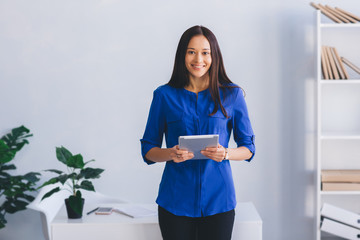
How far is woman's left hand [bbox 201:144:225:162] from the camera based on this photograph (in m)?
1.78

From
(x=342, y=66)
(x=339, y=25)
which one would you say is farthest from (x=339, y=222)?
(x=339, y=25)

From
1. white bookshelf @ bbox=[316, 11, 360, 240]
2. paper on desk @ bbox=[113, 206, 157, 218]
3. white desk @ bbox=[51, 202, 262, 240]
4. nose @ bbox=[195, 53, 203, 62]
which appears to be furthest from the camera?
white bookshelf @ bbox=[316, 11, 360, 240]

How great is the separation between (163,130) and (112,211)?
901mm

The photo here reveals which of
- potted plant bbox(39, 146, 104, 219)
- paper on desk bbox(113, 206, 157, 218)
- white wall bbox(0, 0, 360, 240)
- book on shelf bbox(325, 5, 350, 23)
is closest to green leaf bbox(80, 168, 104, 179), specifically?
potted plant bbox(39, 146, 104, 219)

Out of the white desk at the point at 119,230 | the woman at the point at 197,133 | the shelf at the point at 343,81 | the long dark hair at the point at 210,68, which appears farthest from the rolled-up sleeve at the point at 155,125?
the shelf at the point at 343,81

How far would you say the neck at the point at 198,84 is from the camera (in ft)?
6.38

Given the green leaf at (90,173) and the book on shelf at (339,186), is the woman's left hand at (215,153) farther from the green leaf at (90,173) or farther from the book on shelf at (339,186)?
the book on shelf at (339,186)

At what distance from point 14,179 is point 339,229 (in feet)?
7.53

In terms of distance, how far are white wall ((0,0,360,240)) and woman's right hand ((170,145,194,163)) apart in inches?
62.9

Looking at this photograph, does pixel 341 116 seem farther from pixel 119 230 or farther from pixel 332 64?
pixel 119 230

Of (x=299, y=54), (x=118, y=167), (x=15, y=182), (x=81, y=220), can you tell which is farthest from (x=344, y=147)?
(x=15, y=182)

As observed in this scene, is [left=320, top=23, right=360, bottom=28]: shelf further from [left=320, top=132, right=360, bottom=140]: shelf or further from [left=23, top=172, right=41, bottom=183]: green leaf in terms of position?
[left=23, top=172, right=41, bottom=183]: green leaf

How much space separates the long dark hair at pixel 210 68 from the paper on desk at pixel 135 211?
3.05 feet

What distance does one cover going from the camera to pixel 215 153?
1778 mm
